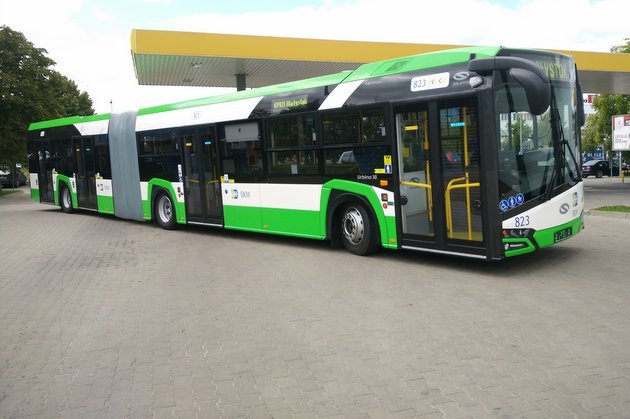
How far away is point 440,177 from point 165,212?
9.06 meters

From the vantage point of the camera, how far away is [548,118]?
831 cm

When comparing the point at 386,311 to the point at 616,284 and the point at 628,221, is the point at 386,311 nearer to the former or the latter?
the point at 616,284

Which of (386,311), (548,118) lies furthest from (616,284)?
(386,311)

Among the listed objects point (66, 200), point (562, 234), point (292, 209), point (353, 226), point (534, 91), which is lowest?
point (562, 234)

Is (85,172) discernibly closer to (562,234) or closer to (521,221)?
(521,221)

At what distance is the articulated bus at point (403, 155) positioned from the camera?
7.88 meters

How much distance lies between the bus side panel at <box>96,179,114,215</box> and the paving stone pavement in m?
7.62

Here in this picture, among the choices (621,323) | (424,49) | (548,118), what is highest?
(424,49)

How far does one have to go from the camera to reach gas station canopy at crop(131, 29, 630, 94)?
707 inches

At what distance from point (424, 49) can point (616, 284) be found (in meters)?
15.1

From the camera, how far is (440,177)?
8438 millimetres

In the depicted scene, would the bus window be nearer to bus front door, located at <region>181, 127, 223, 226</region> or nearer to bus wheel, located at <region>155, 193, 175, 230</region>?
bus front door, located at <region>181, 127, 223, 226</region>

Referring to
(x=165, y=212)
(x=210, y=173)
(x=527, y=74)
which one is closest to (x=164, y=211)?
(x=165, y=212)

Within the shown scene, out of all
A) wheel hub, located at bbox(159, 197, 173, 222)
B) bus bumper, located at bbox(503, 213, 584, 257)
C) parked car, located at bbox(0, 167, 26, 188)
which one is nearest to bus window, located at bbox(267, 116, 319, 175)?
bus bumper, located at bbox(503, 213, 584, 257)
